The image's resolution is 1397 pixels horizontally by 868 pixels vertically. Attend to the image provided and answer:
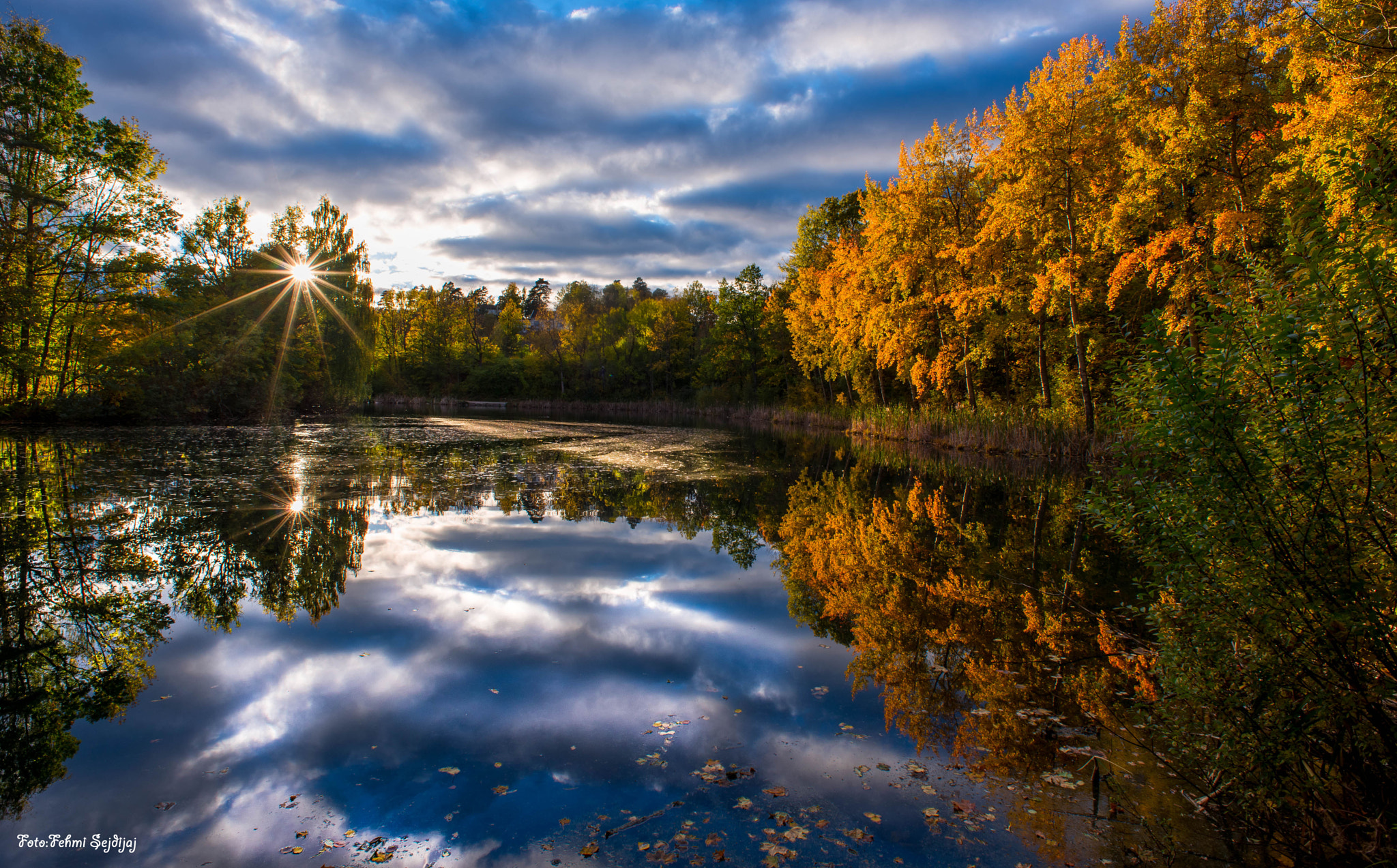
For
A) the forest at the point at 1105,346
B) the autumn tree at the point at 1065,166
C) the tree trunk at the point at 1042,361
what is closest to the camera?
the forest at the point at 1105,346

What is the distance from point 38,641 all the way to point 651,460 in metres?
13.8

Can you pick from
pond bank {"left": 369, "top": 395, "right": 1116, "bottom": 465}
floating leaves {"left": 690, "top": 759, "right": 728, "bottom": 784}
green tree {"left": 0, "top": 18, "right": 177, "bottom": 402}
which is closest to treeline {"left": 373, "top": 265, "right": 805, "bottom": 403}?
pond bank {"left": 369, "top": 395, "right": 1116, "bottom": 465}

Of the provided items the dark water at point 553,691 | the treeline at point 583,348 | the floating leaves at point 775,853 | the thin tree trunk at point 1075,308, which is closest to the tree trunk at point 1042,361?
the thin tree trunk at point 1075,308

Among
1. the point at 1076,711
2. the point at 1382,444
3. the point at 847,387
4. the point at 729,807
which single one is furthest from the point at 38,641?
the point at 847,387

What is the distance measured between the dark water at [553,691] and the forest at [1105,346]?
193 mm

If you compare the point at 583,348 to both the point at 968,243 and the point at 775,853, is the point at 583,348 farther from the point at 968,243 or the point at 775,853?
the point at 775,853

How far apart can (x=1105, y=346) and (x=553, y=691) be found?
24.5 m

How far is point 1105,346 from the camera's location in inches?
874

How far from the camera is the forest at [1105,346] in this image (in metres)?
2.46

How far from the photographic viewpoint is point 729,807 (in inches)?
114

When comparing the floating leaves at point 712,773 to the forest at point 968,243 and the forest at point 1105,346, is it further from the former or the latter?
the forest at point 968,243

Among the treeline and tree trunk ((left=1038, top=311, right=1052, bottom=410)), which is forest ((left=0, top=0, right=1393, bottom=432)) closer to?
tree trunk ((left=1038, top=311, right=1052, bottom=410))

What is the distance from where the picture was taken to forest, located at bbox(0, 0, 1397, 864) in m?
2.46

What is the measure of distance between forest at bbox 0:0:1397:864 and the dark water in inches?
7.6
